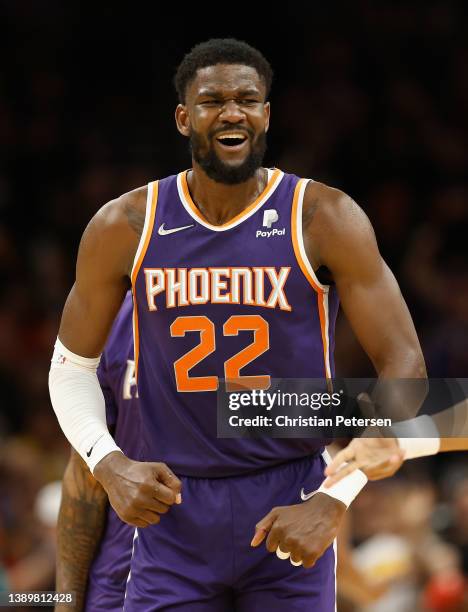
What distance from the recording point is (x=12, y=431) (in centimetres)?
805

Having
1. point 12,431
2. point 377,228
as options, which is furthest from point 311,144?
point 12,431

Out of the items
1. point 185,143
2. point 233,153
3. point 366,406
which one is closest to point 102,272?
point 233,153

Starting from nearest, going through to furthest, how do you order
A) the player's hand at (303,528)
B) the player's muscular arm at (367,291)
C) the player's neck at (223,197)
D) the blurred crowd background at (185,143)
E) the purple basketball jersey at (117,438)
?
1. the player's hand at (303,528)
2. the player's muscular arm at (367,291)
3. the player's neck at (223,197)
4. the purple basketball jersey at (117,438)
5. the blurred crowd background at (185,143)

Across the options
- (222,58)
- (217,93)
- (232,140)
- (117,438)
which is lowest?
(117,438)

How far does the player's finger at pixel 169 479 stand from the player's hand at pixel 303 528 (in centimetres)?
25

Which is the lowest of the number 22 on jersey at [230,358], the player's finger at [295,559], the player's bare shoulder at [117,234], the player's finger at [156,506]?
the player's finger at [295,559]

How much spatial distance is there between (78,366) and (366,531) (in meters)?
3.38

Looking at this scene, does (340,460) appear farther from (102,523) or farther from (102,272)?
(102,523)

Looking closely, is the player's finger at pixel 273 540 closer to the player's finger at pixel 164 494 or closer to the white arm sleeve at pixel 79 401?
the player's finger at pixel 164 494

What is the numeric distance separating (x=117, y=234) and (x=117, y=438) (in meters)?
0.84

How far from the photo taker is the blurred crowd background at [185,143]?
8141mm

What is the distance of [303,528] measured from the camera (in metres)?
3.13

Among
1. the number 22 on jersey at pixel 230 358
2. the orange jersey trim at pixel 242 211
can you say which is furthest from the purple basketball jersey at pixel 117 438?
the orange jersey trim at pixel 242 211

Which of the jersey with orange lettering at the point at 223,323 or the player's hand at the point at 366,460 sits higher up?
the jersey with orange lettering at the point at 223,323
